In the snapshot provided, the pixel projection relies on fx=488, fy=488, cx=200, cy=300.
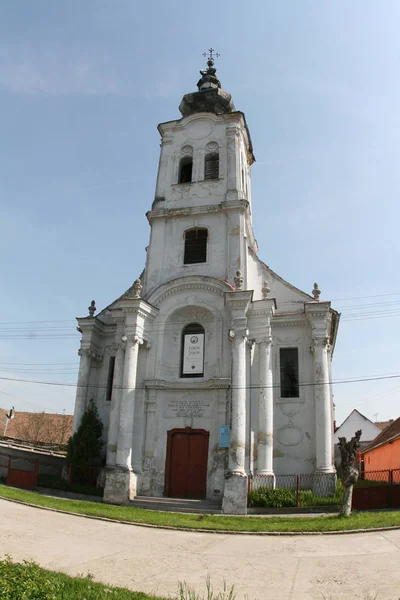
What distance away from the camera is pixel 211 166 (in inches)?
1021

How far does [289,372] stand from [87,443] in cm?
917

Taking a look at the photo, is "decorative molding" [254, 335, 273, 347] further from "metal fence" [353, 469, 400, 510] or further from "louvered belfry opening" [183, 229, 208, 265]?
"metal fence" [353, 469, 400, 510]

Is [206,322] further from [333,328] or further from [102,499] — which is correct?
[102,499]

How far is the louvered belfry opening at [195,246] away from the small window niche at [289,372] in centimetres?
594

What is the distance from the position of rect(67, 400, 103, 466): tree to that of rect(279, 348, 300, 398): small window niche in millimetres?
8222

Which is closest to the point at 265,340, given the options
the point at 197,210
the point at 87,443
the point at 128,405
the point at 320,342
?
the point at 320,342

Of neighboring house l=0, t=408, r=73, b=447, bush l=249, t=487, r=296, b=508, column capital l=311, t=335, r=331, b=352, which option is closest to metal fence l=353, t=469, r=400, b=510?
bush l=249, t=487, r=296, b=508

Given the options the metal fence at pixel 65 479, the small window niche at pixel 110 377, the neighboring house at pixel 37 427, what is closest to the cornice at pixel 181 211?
the small window niche at pixel 110 377

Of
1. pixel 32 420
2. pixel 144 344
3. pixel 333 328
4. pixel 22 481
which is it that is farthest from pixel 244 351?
pixel 32 420

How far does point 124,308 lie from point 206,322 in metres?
3.68

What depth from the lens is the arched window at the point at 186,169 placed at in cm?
2636

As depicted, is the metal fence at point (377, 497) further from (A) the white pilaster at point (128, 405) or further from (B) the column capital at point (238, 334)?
(A) the white pilaster at point (128, 405)

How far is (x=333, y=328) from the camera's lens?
78.9 ft

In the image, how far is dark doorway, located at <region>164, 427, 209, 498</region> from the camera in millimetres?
19641
